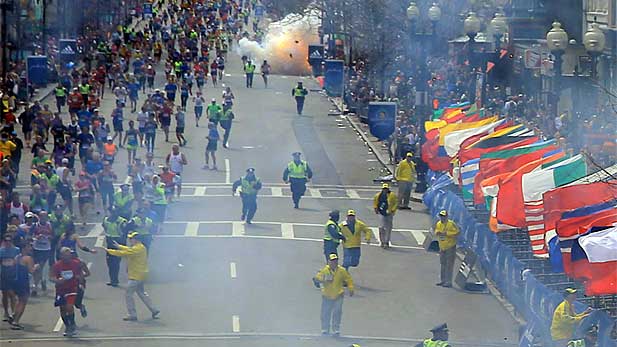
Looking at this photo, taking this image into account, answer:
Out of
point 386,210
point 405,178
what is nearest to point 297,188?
point 405,178

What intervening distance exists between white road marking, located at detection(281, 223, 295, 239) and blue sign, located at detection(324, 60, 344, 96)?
28.0 metres

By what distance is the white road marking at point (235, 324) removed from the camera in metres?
23.1

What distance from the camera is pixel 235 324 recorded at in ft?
77.0

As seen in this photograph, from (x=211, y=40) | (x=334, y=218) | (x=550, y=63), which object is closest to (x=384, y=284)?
(x=334, y=218)

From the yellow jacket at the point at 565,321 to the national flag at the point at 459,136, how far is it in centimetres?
1195

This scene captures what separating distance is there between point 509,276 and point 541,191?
5.31 ft

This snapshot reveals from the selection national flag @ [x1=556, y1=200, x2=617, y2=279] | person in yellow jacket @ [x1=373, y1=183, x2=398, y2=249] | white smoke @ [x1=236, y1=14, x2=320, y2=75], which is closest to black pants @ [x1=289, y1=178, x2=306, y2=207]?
person in yellow jacket @ [x1=373, y1=183, x2=398, y2=249]

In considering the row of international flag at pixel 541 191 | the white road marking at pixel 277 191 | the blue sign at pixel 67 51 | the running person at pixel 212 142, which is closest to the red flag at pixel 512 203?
the row of international flag at pixel 541 191

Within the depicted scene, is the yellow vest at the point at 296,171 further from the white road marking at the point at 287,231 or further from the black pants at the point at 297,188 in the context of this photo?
the white road marking at the point at 287,231

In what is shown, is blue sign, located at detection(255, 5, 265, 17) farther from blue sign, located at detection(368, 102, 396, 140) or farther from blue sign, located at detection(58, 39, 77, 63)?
blue sign, located at detection(368, 102, 396, 140)

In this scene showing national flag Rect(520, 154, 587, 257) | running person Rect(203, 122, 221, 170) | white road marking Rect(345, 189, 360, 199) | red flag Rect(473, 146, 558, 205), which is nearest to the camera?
national flag Rect(520, 154, 587, 257)

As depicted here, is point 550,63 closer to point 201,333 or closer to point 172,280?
point 172,280

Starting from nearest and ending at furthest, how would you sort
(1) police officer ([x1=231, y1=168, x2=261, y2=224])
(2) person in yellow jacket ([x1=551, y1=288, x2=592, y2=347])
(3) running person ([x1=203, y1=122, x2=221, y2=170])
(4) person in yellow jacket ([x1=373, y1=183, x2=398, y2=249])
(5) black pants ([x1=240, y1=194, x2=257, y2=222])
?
(2) person in yellow jacket ([x1=551, y1=288, x2=592, y2=347]) → (4) person in yellow jacket ([x1=373, y1=183, x2=398, y2=249]) → (1) police officer ([x1=231, y1=168, x2=261, y2=224]) → (5) black pants ([x1=240, y1=194, x2=257, y2=222]) → (3) running person ([x1=203, y1=122, x2=221, y2=170])

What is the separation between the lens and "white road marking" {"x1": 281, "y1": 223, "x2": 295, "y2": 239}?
31.9 meters
